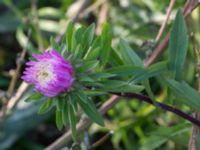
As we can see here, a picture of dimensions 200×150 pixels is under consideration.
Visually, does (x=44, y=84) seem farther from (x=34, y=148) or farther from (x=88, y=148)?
(x=34, y=148)

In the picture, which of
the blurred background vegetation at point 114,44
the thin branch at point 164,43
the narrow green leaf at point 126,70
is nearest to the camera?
the narrow green leaf at point 126,70

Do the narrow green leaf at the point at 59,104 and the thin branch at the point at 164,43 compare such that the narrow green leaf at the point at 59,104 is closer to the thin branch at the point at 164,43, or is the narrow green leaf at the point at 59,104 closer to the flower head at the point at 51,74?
the flower head at the point at 51,74

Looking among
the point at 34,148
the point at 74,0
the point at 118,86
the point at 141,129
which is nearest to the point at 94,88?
the point at 118,86

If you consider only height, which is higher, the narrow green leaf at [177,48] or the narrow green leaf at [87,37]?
the narrow green leaf at [87,37]

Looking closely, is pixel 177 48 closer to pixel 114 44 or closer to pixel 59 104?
pixel 59 104

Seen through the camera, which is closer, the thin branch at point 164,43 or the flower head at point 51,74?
the flower head at point 51,74

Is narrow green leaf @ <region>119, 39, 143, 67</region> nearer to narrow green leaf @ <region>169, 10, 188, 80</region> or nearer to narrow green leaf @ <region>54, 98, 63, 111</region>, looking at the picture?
narrow green leaf @ <region>169, 10, 188, 80</region>

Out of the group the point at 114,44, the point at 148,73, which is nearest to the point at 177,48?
the point at 148,73

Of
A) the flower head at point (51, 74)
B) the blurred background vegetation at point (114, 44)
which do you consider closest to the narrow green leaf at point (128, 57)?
the flower head at point (51, 74)

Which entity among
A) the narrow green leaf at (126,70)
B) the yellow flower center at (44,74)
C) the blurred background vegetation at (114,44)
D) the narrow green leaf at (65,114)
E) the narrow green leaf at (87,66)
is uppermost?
the yellow flower center at (44,74)
